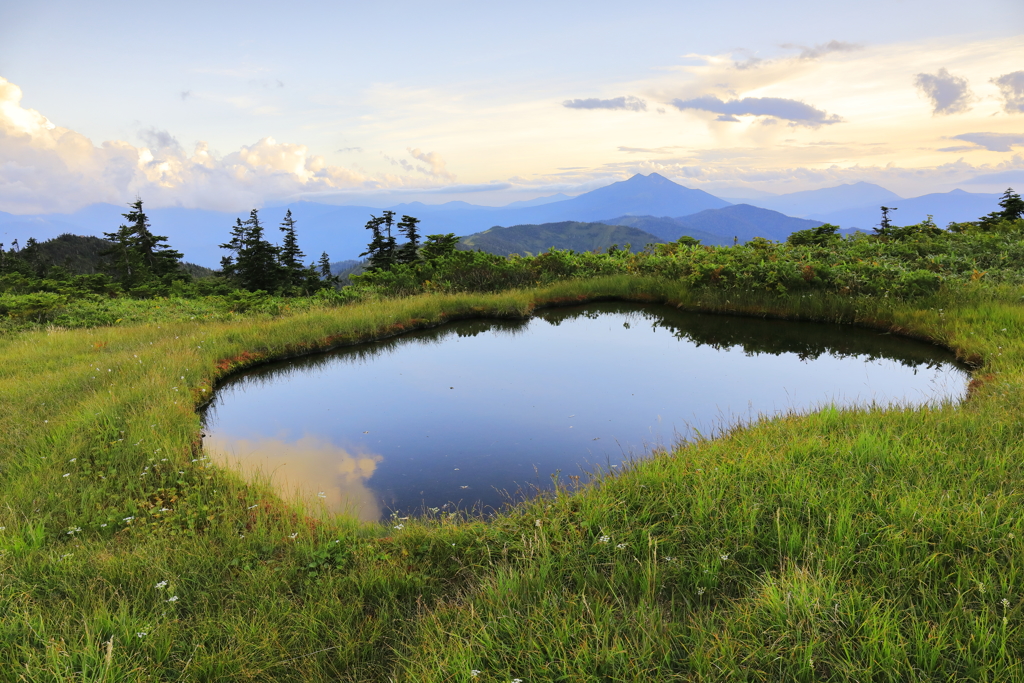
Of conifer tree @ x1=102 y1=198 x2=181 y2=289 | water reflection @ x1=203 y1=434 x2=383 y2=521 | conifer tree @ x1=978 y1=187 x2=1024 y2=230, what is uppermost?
conifer tree @ x1=102 y1=198 x2=181 y2=289

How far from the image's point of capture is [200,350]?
36.7 feet

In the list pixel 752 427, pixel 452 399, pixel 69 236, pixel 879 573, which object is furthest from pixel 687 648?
pixel 69 236

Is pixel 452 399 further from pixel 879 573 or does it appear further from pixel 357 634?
pixel 879 573

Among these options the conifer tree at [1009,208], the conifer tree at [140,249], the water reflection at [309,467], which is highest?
the conifer tree at [140,249]

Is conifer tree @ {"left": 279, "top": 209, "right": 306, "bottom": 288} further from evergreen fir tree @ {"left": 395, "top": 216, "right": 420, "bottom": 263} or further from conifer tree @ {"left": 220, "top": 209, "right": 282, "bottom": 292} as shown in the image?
evergreen fir tree @ {"left": 395, "top": 216, "right": 420, "bottom": 263}

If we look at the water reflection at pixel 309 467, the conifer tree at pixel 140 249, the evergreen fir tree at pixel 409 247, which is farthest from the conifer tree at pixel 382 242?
the water reflection at pixel 309 467

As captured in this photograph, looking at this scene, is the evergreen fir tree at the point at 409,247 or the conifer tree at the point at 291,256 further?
the conifer tree at the point at 291,256

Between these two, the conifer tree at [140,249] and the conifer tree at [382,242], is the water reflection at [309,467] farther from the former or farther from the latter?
the conifer tree at [140,249]

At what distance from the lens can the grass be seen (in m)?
2.70

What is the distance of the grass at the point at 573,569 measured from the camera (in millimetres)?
2697

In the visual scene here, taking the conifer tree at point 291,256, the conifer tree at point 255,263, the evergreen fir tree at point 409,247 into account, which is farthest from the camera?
the conifer tree at point 291,256

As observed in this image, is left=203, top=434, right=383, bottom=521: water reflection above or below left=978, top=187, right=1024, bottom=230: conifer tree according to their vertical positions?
below

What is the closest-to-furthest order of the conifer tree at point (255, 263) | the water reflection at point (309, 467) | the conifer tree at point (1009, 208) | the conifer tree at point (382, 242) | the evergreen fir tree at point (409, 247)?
the water reflection at point (309, 467), the conifer tree at point (1009, 208), the conifer tree at point (255, 263), the evergreen fir tree at point (409, 247), the conifer tree at point (382, 242)

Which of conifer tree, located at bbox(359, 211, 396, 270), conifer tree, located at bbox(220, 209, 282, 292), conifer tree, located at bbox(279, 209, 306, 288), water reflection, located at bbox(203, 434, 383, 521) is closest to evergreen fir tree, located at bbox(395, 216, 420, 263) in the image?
conifer tree, located at bbox(359, 211, 396, 270)
